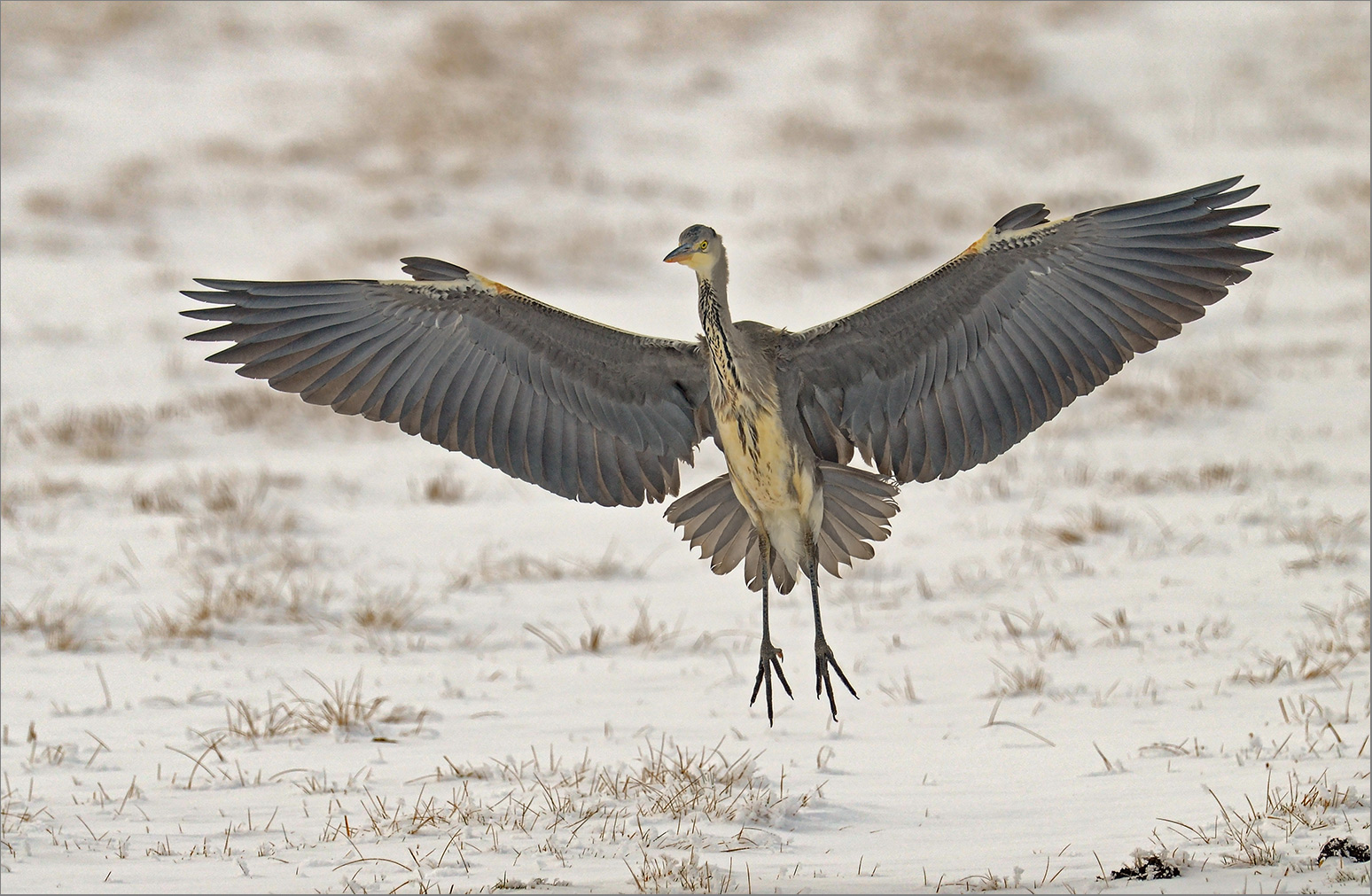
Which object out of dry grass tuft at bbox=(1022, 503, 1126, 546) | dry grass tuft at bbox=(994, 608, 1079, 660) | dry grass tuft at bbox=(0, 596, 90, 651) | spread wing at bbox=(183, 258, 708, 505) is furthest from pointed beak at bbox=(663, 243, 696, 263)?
dry grass tuft at bbox=(1022, 503, 1126, 546)

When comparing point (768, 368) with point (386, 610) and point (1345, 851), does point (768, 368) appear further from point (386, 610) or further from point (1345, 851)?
point (386, 610)

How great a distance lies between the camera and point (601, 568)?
802 centimetres

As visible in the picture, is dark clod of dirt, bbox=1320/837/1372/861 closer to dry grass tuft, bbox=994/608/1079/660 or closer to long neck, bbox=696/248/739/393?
long neck, bbox=696/248/739/393

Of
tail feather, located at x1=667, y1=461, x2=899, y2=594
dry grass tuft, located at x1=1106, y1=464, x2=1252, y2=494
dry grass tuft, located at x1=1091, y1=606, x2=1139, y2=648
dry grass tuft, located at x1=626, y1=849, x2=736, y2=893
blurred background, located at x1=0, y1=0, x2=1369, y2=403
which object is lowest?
dry grass tuft, located at x1=626, y1=849, x2=736, y2=893

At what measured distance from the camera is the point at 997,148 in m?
21.6

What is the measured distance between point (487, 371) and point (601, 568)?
2.86 metres

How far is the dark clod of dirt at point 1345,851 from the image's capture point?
12.9 feet

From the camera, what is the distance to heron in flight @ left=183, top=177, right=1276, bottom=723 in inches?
192

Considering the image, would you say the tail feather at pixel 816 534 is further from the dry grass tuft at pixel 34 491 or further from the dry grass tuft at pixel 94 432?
the dry grass tuft at pixel 94 432

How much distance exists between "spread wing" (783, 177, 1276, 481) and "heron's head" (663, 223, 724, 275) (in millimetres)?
423

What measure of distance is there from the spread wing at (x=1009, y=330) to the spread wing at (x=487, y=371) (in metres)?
0.55

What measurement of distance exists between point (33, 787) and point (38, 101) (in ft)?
56.3

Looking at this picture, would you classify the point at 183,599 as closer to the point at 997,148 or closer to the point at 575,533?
the point at 575,533

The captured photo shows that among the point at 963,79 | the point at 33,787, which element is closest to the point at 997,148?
the point at 963,79
